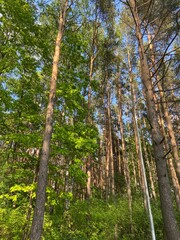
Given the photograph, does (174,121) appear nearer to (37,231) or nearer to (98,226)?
(98,226)

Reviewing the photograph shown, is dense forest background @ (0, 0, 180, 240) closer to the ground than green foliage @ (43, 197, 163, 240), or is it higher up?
higher up

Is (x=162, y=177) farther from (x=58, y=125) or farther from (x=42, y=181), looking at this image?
(x=58, y=125)

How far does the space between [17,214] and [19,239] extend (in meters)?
0.71

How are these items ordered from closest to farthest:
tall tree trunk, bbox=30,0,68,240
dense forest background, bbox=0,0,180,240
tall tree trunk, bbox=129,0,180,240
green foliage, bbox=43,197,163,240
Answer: tall tree trunk, bbox=129,0,180,240
tall tree trunk, bbox=30,0,68,240
dense forest background, bbox=0,0,180,240
green foliage, bbox=43,197,163,240

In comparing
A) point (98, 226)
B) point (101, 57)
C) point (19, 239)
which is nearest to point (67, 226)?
point (98, 226)

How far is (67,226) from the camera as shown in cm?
710

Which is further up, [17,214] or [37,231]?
[17,214]

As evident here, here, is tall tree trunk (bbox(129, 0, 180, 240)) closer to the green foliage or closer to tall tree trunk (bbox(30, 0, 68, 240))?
tall tree trunk (bbox(30, 0, 68, 240))

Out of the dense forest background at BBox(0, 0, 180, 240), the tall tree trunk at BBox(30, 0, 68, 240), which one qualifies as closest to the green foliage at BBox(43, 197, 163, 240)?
the dense forest background at BBox(0, 0, 180, 240)

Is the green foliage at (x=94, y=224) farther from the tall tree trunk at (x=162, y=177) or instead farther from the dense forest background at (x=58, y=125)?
the tall tree trunk at (x=162, y=177)

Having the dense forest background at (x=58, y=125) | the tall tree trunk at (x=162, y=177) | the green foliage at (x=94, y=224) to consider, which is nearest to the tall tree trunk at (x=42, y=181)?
the dense forest background at (x=58, y=125)

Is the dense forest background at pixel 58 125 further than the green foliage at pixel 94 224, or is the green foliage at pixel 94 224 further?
the green foliage at pixel 94 224

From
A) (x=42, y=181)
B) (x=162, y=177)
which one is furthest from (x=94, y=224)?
(x=162, y=177)

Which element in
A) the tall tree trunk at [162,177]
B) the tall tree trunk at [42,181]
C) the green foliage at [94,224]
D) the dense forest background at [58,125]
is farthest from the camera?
the green foliage at [94,224]
